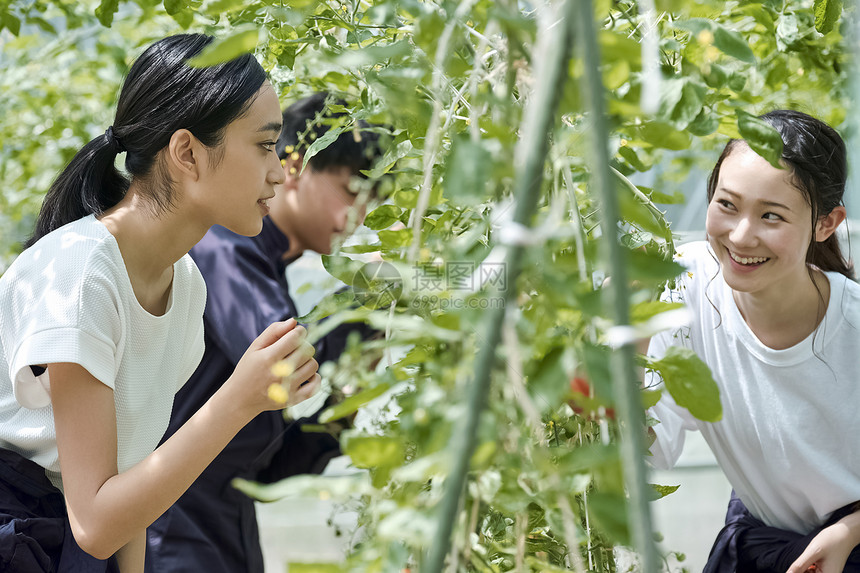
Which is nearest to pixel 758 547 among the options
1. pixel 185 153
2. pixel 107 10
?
pixel 185 153

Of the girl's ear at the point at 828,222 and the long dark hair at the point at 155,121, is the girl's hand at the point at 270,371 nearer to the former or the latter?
the long dark hair at the point at 155,121

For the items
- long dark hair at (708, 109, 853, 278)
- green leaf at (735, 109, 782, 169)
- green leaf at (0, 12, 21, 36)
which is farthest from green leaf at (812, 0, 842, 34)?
green leaf at (0, 12, 21, 36)

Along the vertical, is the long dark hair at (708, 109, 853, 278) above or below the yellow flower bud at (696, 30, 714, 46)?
below

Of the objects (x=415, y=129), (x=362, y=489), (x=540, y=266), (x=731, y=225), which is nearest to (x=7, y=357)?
(x=415, y=129)

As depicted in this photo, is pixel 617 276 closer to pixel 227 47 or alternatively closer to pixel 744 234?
pixel 227 47

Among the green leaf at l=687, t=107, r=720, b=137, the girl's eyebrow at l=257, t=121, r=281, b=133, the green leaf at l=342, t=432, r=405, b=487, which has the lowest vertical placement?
the girl's eyebrow at l=257, t=121, r=281, b=133

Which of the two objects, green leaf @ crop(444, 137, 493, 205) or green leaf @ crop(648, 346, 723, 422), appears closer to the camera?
green leaf @ crop(444, 137, 493, 205)

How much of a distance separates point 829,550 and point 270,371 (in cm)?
90

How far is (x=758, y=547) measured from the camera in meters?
1.36

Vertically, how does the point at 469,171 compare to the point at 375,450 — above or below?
above

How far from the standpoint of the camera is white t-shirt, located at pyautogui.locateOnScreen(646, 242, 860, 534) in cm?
135

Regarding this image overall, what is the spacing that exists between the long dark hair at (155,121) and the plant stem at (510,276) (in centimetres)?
77

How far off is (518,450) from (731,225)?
0.90 m

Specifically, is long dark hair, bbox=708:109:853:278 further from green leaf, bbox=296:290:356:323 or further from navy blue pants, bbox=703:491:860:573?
green leaf, bbox=296:290:356:323
